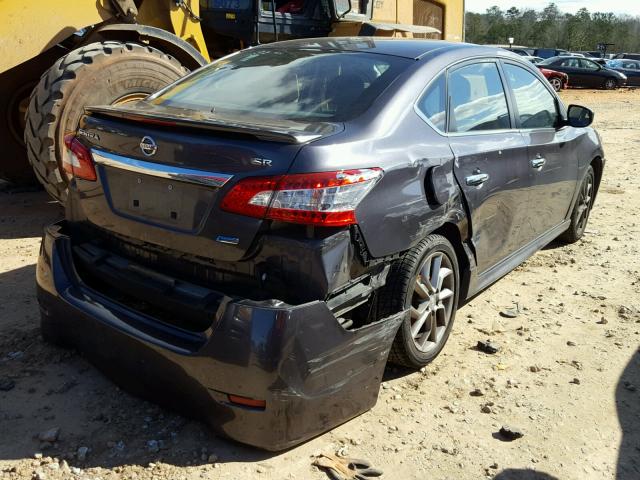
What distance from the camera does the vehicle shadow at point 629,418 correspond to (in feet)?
9.45

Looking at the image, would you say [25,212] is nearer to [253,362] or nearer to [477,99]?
[477,99]

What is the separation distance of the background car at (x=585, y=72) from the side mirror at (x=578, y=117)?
2618 cm

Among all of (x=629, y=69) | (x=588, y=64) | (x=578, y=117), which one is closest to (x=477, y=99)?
(x=578, y=117)

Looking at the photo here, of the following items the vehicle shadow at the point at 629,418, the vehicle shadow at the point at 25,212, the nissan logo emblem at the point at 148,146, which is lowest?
the vehicle shadow at the point at 629,418

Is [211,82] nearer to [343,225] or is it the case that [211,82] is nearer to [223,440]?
[343,225]

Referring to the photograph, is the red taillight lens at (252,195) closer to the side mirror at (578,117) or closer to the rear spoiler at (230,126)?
the rear spoiler at (230,126)

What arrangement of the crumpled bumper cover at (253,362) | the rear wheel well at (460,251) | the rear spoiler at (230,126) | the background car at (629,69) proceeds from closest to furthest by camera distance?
the crumpled bumper cover at (253,362) < the rear spoiler at (230,126) < the rear wheel well at (460,251) < the background car at (629,69)

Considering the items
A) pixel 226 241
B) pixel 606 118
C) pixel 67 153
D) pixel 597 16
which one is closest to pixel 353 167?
pixel 226 241

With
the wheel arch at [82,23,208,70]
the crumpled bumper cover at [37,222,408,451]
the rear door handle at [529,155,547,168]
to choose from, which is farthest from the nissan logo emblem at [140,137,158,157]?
the wheel arch at [82,23,208,70]

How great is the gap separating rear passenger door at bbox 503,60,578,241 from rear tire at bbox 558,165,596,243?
19.6 inches

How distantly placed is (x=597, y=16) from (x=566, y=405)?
91392mm

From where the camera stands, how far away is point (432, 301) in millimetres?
3477

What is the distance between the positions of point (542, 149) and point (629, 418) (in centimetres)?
196

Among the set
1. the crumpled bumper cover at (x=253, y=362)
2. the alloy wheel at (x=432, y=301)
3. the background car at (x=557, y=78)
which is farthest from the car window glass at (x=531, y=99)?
the background car at (x=557, y=78)
